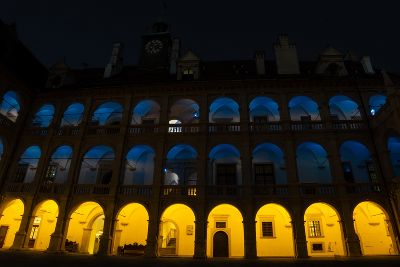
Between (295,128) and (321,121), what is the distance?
1855 mm

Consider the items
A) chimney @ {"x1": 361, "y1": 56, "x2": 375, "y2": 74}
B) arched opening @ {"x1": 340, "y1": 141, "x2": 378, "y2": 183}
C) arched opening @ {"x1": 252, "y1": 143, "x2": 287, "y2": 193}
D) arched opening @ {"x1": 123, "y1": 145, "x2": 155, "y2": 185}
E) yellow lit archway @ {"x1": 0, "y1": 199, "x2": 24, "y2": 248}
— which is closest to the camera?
arched opening @ {"x1": 340, "y1": 141, "x2": 378, "y2": 183}

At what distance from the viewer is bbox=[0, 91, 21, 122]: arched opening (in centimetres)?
2247

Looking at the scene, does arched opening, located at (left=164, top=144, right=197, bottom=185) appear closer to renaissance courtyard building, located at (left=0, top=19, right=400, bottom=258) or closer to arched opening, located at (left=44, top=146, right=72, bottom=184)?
renaissance courtyard building, located at (left=0, top=19, right=400, bottom=258)

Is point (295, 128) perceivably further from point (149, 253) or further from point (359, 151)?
point (149, 253)

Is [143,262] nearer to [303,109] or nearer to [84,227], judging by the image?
[84,227]

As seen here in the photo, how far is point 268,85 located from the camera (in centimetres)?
2170

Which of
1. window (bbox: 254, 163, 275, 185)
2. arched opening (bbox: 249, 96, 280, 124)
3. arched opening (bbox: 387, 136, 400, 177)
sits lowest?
window (bbox: 254, 163, 275, 185)

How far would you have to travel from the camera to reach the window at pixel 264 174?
20.4 meters

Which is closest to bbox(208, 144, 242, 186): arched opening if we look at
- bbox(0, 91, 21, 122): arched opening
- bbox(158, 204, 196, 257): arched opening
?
bbox(158, 204, 196, 257): arched opening

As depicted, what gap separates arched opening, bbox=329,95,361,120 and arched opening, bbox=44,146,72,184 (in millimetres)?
20860

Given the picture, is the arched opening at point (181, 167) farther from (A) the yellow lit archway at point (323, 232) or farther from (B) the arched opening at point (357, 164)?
(B) the arched opening at point (357, 164)

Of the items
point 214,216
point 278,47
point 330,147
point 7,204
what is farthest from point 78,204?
point 278,47

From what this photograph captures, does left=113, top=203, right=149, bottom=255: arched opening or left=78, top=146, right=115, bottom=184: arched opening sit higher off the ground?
left=78, top=146, right=115, bottom=184: arched opening

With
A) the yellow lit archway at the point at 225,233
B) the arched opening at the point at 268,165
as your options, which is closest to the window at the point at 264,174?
the arched opening at the point at 268,165
